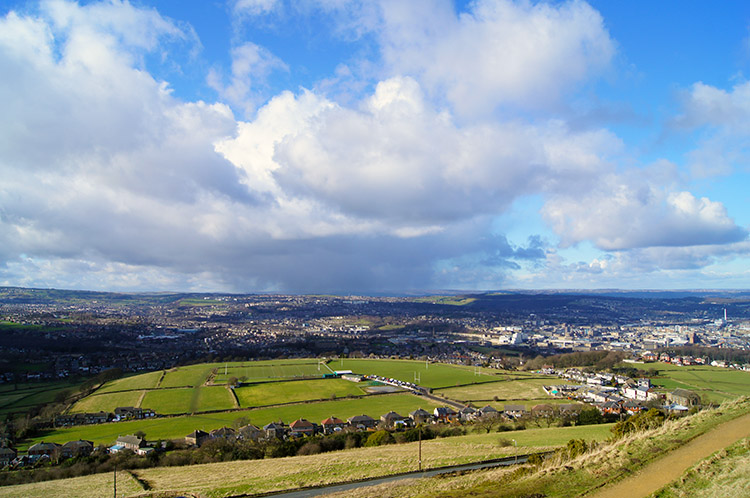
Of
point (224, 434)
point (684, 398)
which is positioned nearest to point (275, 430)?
point (224, 434)

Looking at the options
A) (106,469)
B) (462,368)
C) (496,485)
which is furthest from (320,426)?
(462,368)

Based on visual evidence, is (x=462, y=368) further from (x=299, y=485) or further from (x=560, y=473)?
(x=560, y=473)

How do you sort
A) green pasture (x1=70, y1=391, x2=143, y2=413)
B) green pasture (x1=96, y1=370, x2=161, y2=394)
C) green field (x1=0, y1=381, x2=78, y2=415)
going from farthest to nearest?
green pasture (x1=96, y1=370, x2=161, y2=394), green field (x1=0, y1=381, x2=78, y2=415), green pasture (x1=70, y1=391, x2=143, y2=413)

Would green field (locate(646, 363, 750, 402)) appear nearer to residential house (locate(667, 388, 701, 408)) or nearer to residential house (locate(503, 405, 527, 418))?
residential house (locate(667, 388, 701, 408))

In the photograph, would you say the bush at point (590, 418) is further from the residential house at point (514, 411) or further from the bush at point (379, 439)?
the bush at point (379, 439)

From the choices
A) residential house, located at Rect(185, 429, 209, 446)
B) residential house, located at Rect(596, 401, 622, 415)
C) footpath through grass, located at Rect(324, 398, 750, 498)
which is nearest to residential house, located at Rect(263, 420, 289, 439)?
residential house, located at Rect(185, 429, 209, 446)

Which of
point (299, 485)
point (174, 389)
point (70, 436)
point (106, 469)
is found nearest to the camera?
point (299, 485)
